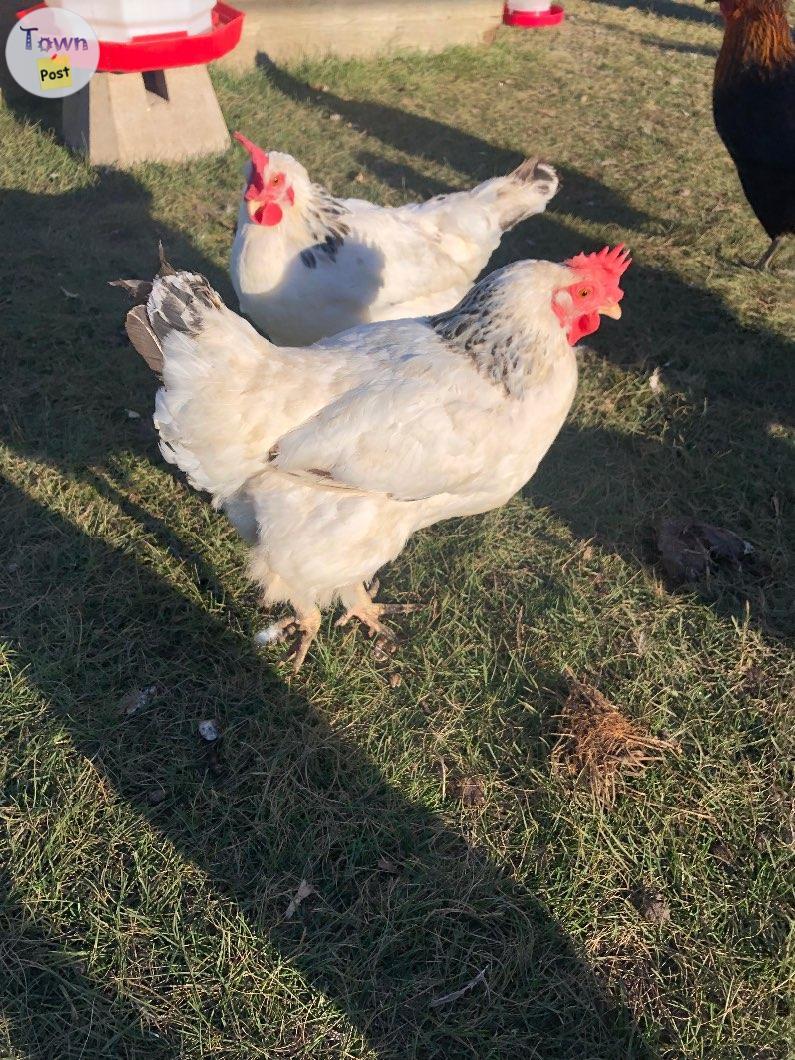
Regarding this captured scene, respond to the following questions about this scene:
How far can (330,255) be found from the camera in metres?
2.96

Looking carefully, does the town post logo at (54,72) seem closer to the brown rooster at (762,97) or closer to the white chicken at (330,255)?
the white chicken at (330,255)

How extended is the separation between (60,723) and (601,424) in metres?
2.50

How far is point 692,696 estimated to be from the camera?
8.01 ft

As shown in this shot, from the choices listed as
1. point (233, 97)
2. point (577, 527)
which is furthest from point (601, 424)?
point (233, 97)

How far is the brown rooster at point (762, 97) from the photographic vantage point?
12.2 feet

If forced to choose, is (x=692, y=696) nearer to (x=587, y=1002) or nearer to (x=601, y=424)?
(x=587, y=1002)

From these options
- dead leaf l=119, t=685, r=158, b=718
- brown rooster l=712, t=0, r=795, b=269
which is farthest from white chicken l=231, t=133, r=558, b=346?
brown rooster l=712, t=0, r=795, b=269

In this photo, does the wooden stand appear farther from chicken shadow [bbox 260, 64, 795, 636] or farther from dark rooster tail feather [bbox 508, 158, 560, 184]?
dark rooster tail feather [bbox 508, 158, 560, 184]

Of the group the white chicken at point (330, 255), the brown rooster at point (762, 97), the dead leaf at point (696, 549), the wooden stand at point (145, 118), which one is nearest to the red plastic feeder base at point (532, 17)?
the wooden stand at point (145, 118)

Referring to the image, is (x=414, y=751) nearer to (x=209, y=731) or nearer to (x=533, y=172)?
(x=209, y=731)

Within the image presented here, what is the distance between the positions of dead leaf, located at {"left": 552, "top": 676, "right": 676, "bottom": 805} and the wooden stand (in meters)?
4.62

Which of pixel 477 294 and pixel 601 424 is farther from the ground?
pixel 477 294

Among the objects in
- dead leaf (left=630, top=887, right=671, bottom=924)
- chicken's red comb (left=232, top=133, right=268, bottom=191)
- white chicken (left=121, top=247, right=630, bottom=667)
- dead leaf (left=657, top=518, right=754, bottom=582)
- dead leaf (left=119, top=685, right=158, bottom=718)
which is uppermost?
chicken's red comb (left=232, top=133, right=268, bottom=191)

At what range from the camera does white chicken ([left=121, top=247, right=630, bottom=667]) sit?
6.79ft
